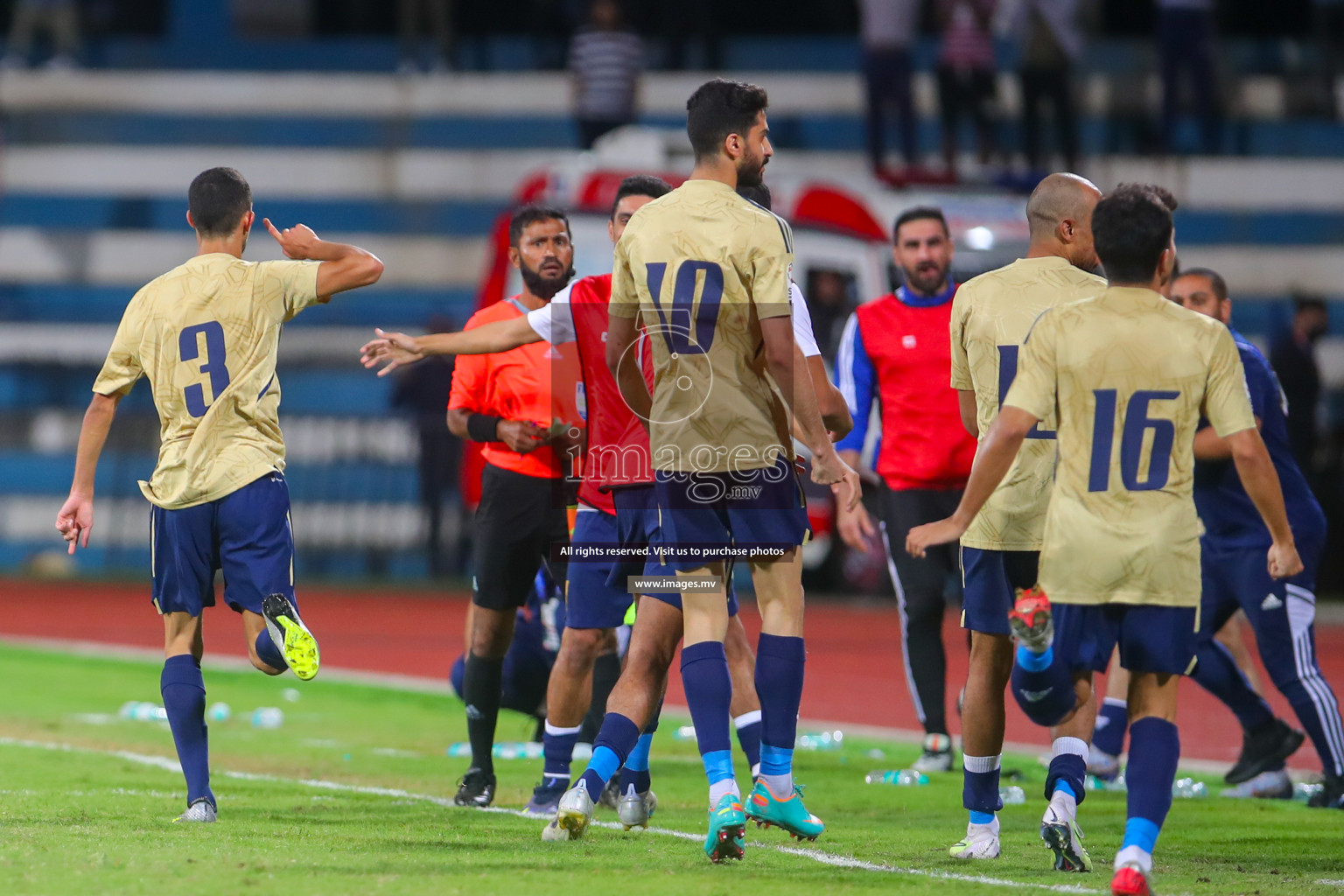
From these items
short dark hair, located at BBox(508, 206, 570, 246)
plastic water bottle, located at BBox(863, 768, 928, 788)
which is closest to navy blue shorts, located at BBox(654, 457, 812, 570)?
short dark hair, located at BBox(508, 206, 570, 246)

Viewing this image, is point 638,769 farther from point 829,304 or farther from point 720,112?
point 829,304

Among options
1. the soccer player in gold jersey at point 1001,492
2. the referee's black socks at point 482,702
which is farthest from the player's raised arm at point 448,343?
the soccer player in gold jersey at point 1001,492

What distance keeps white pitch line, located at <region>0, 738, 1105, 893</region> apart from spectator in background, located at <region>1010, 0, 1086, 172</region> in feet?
48.9

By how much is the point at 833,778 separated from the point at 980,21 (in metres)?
14.7

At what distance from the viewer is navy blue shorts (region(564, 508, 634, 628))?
277 inches

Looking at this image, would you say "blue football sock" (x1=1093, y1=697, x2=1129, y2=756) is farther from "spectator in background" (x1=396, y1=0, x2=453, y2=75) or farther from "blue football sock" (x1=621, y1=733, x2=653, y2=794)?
"spectator in background" (x1=396, y1=0, x2=453, y2=75)

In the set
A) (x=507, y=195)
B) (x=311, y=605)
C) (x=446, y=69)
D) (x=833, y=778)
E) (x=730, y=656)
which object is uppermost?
(x=446, y=69)

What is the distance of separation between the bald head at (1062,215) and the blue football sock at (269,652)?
9.97 feet

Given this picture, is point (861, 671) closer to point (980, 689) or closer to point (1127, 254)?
point (980, 689)

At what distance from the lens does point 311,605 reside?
59.6ft

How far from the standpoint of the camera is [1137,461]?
17.8 feet

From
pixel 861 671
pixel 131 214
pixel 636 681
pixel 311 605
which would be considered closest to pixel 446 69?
pixel 131 214

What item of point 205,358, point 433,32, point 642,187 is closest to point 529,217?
point 642,187

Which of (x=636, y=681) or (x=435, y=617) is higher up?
(x=636, y=681)
